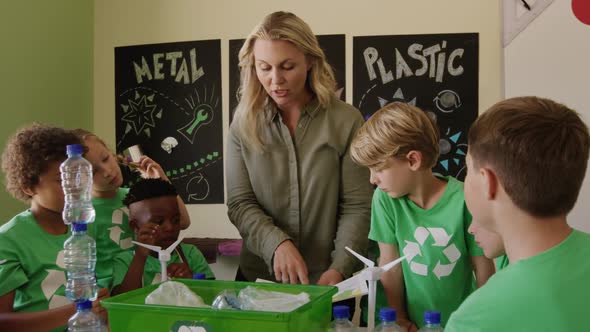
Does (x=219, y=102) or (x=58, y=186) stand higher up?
(x=219, y=102)

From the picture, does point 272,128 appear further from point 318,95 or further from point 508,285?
point 508,285

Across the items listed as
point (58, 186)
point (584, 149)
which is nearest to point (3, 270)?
point (58, 186)

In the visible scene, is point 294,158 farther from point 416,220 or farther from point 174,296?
point 174,296

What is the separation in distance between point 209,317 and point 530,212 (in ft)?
2.05

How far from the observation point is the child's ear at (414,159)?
1.71 meters

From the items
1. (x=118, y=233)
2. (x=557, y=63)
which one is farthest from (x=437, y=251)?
(x=557, y=63)

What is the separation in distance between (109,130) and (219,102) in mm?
703

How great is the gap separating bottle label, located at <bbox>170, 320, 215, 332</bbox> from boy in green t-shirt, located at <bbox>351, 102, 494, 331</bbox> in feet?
2.12

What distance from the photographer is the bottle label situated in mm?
1146

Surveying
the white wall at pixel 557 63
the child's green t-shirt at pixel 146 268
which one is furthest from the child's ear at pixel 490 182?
the white wall at pixel 557 63

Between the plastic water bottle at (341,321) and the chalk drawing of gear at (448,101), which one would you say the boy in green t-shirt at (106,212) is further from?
the chalk drawing of gear at (448,101)

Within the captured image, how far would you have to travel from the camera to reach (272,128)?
1.93 meters

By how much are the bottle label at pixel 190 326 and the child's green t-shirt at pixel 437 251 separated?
2.31 feet

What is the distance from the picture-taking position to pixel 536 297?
92 centimetres
